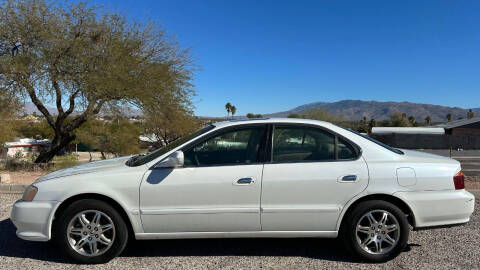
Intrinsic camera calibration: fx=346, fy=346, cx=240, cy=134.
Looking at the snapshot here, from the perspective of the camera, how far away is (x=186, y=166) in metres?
3.67

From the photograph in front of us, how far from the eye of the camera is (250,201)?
362 centimetres

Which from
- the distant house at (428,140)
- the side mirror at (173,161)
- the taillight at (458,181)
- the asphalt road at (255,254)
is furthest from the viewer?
the distant house at (428,140)

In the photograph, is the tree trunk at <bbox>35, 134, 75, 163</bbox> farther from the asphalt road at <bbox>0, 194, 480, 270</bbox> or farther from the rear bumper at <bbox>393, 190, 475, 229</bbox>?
the rear bumper at <bbox>393, 190, 475, 229</bbox>

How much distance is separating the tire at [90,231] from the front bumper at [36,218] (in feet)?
0.33

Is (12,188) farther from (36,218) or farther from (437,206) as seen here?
(437,206)

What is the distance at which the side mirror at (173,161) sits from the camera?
3518mm

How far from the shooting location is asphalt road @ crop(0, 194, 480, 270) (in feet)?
11.9

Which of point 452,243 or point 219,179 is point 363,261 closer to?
point 452,243

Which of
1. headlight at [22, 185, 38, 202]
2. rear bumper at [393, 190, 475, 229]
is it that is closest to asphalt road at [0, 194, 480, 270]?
rear bumper at [393, 190, 475, 229]

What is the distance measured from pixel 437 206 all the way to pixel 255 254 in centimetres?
203


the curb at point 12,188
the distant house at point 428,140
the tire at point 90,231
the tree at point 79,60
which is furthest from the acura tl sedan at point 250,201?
the distant house at point 428,140

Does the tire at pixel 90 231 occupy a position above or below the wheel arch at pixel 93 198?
below

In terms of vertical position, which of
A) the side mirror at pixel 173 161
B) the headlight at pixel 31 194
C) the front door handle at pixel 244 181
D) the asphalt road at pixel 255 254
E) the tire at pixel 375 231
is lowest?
the asphalt road at pixel 255 254

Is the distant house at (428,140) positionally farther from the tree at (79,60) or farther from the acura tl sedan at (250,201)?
the acura tl sedan at (250,201)
